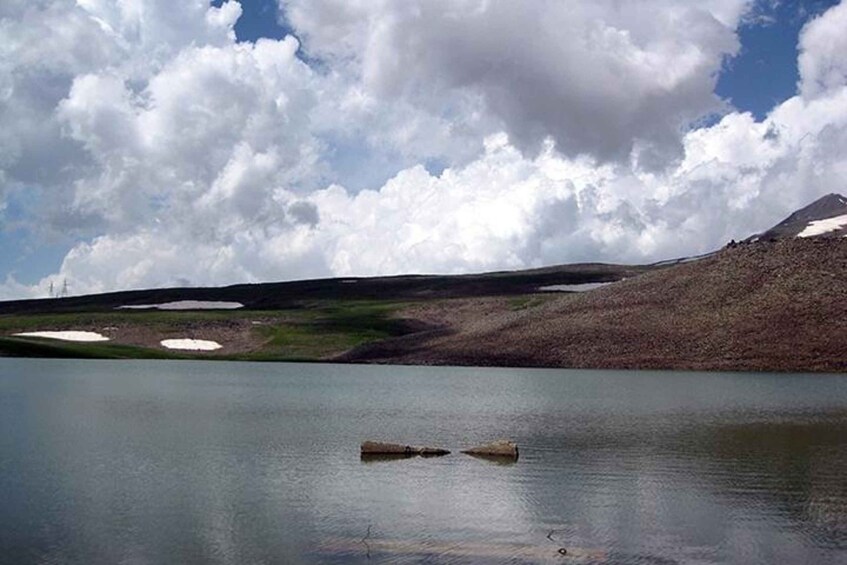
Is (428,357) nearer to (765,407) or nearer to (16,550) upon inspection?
(765,407)

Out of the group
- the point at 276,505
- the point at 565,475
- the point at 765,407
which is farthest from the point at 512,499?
the point at 765,407

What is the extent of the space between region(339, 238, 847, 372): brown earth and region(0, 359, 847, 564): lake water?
4760 centimetres

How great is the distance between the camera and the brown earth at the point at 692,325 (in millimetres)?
112000

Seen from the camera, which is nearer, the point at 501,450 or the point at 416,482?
the point at 416,482

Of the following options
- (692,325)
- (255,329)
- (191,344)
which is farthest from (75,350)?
(692,325)

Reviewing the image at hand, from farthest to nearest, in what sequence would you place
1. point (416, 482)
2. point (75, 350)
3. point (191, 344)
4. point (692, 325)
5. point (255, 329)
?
1. point (255, 329)
2. point (191, 344)
3. point (75, 350)
4. point (692, 325)
5. point (416, 482)

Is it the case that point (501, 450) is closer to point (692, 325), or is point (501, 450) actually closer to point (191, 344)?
point (692, 325)

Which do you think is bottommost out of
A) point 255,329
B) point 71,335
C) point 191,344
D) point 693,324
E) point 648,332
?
point 191,344

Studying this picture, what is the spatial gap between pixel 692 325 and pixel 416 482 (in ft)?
305

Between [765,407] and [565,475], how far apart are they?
31.6m

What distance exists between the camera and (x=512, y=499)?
99.3 feet

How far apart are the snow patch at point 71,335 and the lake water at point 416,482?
9702cm

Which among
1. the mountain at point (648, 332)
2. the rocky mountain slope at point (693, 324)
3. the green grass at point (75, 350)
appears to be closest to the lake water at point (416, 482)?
the rocky mountain slope at point (693, 324)

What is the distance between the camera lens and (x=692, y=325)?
393ft
